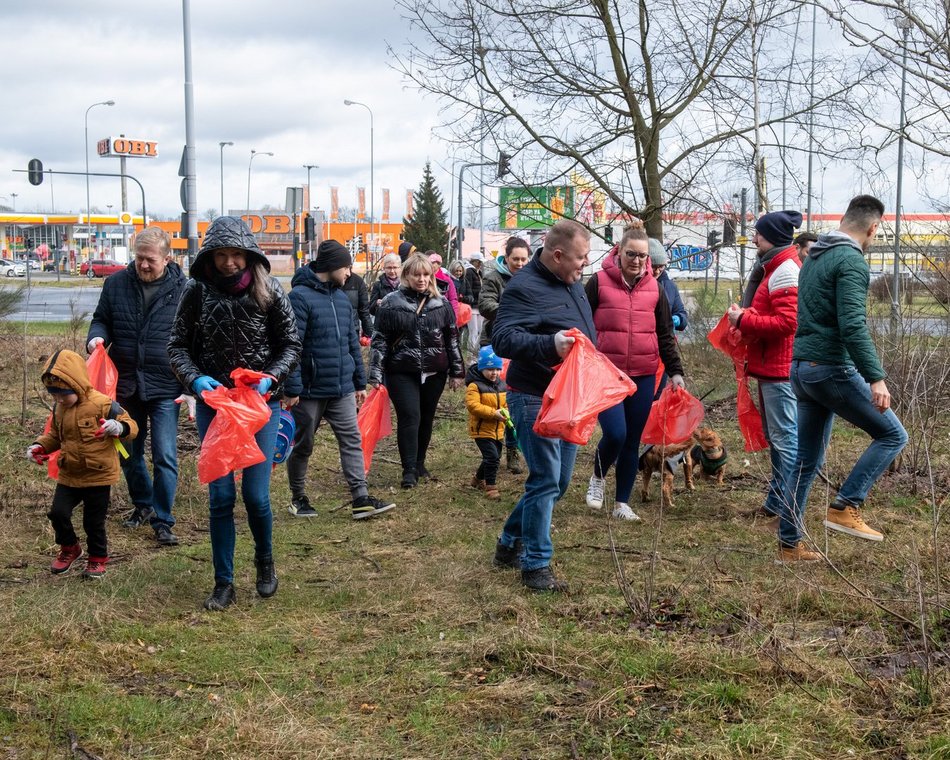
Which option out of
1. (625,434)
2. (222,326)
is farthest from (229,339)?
(625,434)

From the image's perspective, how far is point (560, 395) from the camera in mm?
4680

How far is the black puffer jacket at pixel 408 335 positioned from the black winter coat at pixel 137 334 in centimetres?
187

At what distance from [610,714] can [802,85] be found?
27.9 feet

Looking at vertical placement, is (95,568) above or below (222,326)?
below

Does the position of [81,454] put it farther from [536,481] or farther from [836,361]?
[836,361]

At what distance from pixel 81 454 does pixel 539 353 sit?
2537 millimetres

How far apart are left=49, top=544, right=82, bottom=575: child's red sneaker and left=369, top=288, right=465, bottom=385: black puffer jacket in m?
2.81

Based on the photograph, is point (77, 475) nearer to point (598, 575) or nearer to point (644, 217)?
point (598, 575)

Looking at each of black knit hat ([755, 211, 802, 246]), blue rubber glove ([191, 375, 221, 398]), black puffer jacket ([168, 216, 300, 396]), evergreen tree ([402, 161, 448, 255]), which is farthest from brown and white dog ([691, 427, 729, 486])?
evergreen tree ([402, 161, 448, 255])

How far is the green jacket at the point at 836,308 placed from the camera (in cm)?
486

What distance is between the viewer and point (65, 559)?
5316mm

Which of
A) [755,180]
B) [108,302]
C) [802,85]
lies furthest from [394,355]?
[802,85]

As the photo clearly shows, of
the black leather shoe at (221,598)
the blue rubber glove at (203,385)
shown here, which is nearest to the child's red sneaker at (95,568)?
the black leather shoe at (221,598)

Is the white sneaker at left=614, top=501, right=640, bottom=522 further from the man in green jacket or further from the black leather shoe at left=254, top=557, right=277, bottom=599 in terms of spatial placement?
the black leather shoe at left=254, top=557, right=277, bottom=599
